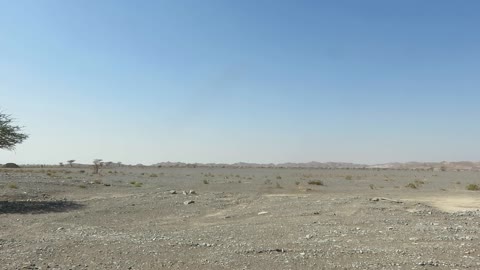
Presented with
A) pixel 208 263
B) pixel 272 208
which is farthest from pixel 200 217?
pixel 208 263

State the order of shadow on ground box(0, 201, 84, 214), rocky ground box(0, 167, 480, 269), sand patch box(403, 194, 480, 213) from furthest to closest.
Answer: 1. sand patch box(403, 194, 480, 213)
2. shadow on ground box(0, 201, 84, 214)
3. rocky ground box(0, 167, 480, 269)

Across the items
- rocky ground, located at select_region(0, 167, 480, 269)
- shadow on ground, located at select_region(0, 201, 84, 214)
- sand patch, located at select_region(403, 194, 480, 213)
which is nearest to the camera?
rocky ground, located at select_region(0, 167, 480, 269)

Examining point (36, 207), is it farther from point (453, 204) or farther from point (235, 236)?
point (453, 204)

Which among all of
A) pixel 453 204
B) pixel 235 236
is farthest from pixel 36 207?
pixel 453 204

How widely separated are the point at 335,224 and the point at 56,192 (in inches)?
905

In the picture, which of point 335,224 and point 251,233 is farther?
point 335,224

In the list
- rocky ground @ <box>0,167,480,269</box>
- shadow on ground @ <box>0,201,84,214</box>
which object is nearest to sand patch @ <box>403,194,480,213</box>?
rocky ground @ <box>0,167,480,269</box>

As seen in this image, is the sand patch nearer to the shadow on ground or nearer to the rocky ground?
the rocky ground

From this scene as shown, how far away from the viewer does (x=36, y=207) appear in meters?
23.7

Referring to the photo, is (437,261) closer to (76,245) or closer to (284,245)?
(284,245)

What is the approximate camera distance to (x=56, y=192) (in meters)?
32.7

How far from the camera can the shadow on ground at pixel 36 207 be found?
72.8ft

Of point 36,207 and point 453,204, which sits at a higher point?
point 36,207

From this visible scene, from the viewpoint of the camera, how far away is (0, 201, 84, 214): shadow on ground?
22.2m
